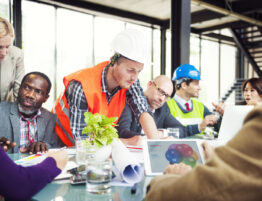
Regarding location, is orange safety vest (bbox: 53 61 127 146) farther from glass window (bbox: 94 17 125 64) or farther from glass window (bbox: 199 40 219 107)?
glass window (bbox: 199 40 219 107)

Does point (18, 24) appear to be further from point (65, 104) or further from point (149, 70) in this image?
point (65, 104)

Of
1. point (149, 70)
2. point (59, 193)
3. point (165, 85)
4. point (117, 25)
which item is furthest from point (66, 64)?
point (59, 193)

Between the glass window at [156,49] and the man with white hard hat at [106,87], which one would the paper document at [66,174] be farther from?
the glass window at [156,49]

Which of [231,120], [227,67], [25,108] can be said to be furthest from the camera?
[227,67]

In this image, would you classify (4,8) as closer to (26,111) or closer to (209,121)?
(26,111)

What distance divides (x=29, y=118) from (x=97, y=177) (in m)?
1.37

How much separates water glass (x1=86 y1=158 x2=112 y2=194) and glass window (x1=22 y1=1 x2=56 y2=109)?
21.3ft

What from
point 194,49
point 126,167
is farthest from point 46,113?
point 194,49

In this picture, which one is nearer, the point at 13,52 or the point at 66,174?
the point at 66,174

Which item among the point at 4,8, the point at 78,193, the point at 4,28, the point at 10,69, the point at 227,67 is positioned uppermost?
the point at 4,8

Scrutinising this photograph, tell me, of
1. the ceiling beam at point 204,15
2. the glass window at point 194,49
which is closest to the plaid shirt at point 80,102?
the ceiling beam at point 204,15

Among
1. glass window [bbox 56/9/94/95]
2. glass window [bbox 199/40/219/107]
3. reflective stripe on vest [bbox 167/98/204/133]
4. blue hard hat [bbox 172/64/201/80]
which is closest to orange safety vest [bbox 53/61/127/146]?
reflective stripe on vest [bbox 167/98/204/133]

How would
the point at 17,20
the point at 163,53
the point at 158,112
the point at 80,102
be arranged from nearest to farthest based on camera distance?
the point at 80,102 < the point at 158,112 < the point at 17,20 < the point at 163,53

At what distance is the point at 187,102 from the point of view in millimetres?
3336
